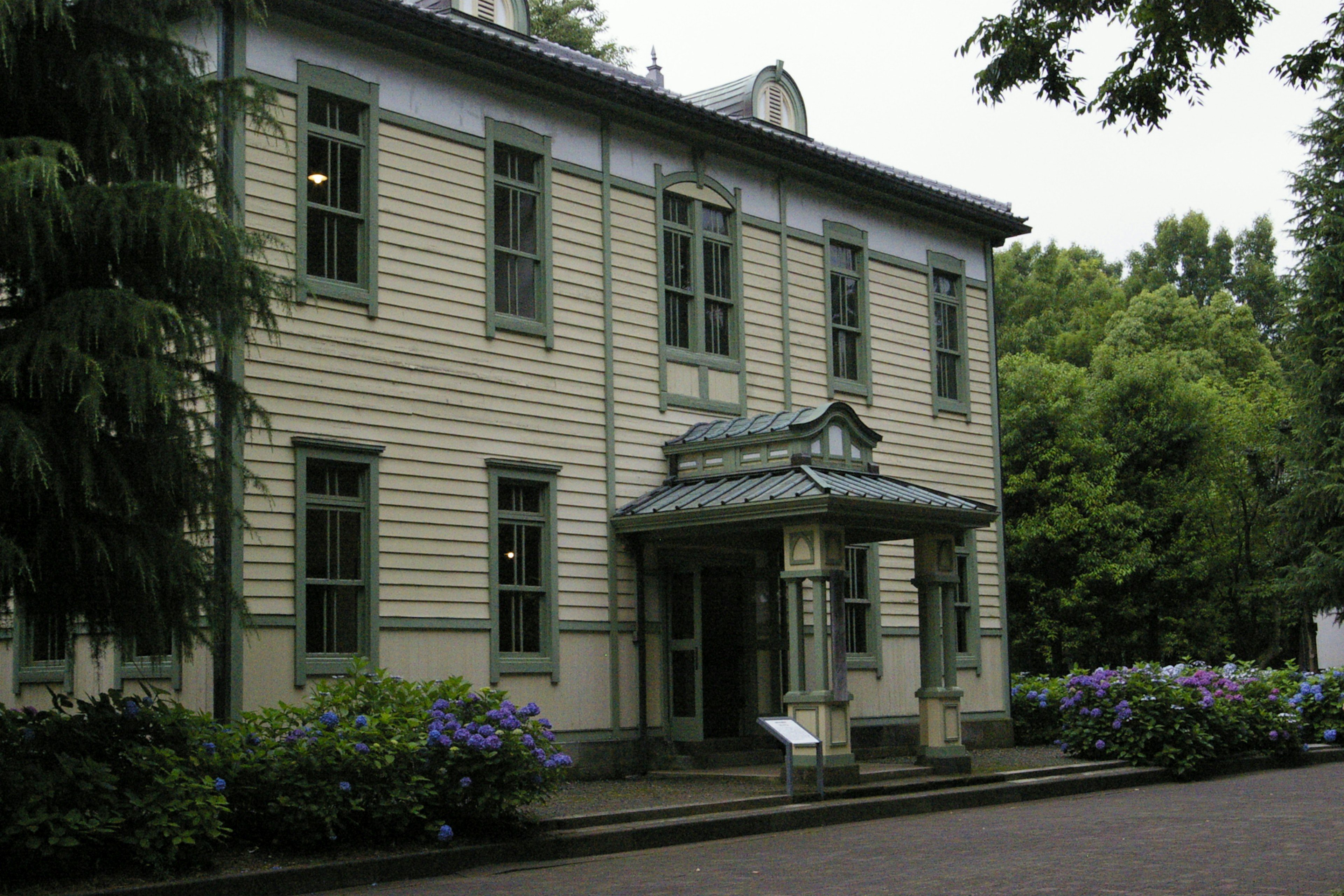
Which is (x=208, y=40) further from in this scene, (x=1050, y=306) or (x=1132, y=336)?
(x=1050, y=306)

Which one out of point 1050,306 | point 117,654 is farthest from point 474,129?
point 1050,306

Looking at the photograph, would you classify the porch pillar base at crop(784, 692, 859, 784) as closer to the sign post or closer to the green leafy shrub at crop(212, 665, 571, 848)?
the sign post

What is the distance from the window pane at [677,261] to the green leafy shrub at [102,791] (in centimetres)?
946

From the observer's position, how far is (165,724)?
10.6 metres

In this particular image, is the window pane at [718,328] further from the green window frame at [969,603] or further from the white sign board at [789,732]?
the white sign board at [789,732]

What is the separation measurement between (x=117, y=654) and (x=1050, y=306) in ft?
145

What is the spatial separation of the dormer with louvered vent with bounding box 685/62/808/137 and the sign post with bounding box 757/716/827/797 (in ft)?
29.1

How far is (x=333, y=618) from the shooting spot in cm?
1458

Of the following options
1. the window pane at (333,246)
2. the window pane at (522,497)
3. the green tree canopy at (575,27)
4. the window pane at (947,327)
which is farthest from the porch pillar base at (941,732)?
the green tree canopy at (575,27)

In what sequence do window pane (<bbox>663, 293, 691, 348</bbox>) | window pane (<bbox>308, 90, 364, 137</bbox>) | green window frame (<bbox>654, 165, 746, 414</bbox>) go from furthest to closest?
window pane (<bbox>663, 293, 691, 348</bbox>) → green window frame (<bbox>654, 165, 746, 414</bbox>) → window pane (<bbox>308, 90, 364, 137</bbox>)

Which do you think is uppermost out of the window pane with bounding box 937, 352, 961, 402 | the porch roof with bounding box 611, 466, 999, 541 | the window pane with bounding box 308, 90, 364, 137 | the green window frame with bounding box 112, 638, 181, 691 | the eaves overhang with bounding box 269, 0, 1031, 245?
the eaves overhang with bounding box 269, 0, 1031, 245

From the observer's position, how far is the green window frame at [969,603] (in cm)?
2205

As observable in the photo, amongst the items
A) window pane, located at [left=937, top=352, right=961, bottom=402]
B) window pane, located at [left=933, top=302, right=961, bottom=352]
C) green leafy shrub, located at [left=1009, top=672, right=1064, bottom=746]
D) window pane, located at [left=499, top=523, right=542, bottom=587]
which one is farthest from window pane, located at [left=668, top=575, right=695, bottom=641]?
green leafy shrub, located at [left=1009, top=672, right=1064, bottom=746]

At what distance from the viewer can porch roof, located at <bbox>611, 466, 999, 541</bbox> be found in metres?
15.3
